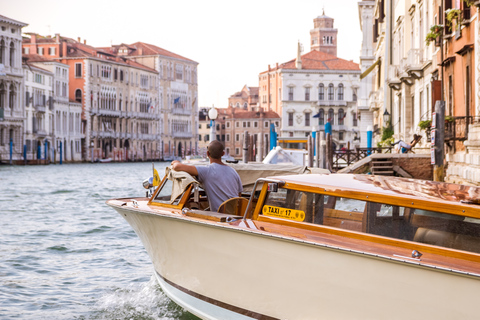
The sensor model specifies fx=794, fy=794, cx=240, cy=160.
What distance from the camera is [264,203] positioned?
548 centimetres

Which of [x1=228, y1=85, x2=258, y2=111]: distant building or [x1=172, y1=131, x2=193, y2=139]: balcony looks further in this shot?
[x1=228, y1=85, x2=258, y2=111]: distant building

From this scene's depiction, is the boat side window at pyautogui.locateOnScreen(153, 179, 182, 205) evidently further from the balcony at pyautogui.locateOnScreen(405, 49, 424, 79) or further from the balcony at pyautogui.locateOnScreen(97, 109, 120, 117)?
the balcony at pyautogui.locateOnScreen(97, 109, 120, 117)

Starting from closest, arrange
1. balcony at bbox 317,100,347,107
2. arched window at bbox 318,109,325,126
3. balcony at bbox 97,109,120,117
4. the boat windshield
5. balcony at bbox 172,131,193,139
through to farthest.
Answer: the boat windshield < arched window at bbox 318,109,325,126 < balcony at bbox 317,100,347,107 < balcony at bbox 97,109,120,117 < balcony at bbox 172,131,193,139

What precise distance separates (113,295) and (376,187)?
154 inches

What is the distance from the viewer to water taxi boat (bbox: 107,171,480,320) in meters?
4.42

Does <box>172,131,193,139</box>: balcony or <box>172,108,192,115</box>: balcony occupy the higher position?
<box>172,108,192,115</box>: balcony

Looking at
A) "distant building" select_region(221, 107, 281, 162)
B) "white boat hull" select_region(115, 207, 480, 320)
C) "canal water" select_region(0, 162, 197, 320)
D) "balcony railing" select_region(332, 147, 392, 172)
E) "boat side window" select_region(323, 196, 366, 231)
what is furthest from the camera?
"distant building" select_region(221, 107, 281, 162)

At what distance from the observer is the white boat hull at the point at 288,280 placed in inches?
171

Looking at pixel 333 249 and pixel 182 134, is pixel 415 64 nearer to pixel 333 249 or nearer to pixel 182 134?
pixel 333 249

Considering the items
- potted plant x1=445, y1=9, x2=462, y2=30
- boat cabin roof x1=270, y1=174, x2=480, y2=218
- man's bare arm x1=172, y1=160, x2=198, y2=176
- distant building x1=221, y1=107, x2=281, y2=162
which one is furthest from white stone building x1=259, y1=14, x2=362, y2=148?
boat cabin roof x1=270, y1=174, x2=480, y2=218

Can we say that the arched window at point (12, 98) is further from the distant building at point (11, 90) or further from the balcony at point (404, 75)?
the balcony at point (404, 75)

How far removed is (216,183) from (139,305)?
1970mm

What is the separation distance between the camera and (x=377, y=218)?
4.95 m

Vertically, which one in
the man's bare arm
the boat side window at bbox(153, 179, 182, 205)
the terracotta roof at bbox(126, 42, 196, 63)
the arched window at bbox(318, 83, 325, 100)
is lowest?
the boat side window at bbox(153, 179, 182, 205)
